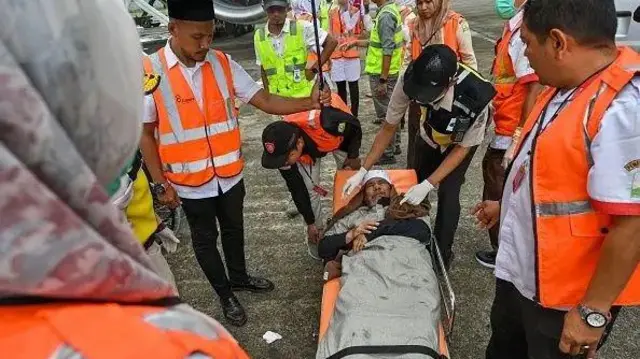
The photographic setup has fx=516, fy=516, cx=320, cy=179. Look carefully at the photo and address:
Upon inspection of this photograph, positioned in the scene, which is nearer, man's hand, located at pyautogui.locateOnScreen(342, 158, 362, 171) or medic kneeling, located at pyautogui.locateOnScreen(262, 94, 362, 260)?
medic kneeling, located at pyautogui.locateOnScreen(262, 94, 362, 260)

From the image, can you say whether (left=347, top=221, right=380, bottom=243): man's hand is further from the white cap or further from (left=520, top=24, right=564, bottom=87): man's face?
(left=520, top=24, right=564, bottom=87): man's face

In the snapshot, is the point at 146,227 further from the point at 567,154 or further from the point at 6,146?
the point at 6,146

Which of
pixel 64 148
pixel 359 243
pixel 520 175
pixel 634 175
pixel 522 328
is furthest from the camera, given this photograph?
pixel 359 243

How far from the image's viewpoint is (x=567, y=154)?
4.73 ft

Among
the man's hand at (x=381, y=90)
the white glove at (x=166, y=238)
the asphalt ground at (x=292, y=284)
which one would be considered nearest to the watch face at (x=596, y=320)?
the asphalt ground at (x=292, y=284)

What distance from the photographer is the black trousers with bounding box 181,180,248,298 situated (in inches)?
110

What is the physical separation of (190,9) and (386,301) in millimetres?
1555

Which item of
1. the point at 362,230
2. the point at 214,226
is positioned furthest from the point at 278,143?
the point at 362,230

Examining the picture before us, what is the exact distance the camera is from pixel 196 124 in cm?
254

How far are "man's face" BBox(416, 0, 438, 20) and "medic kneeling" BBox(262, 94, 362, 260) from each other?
894 millimetres

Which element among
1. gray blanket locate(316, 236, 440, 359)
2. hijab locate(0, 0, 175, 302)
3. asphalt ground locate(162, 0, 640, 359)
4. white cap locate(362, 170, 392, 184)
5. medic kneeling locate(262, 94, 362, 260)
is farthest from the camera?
white cap locate(362, 170, 392, 184)

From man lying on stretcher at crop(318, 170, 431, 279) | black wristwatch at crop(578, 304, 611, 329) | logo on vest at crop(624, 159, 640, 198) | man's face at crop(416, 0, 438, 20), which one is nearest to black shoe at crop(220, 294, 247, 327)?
man lying on stretcher at crop(318, 170, 431, 279)

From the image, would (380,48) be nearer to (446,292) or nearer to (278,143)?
(278,143)

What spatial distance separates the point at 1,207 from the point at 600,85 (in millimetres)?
1454
